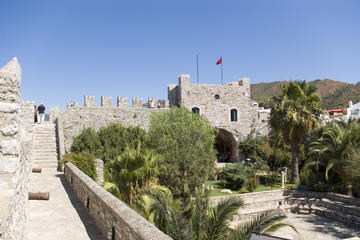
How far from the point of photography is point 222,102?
25.8 m

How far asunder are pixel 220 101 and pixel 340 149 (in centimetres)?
1221

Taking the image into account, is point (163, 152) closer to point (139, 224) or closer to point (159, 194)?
point (159, 194)

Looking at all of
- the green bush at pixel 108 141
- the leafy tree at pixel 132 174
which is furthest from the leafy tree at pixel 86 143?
the leafy tree at pixel 132 174

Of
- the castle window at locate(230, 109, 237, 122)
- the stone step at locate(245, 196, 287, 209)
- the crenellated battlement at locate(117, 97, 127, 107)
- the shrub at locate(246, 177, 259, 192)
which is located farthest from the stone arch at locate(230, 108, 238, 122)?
the stone step at locate(245, 196, 287, 209)

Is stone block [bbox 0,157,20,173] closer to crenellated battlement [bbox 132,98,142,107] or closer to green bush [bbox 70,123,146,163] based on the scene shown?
green bush [bbox 70,123,146,163]

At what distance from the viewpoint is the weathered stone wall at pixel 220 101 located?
24.8m

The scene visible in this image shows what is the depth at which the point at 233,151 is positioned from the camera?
26469mm

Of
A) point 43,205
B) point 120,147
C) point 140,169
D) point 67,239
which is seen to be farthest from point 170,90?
point 67,239

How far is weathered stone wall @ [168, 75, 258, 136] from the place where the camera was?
81.4 feet

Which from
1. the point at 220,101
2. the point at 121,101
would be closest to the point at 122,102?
the point at 121,101

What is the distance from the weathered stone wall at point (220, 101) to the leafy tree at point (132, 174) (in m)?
13.9

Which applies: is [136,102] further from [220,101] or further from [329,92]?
[329,92]

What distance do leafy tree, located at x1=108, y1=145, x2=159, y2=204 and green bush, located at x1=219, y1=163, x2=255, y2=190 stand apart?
7693 millimetres

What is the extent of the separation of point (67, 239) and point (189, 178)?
9.60 meters
